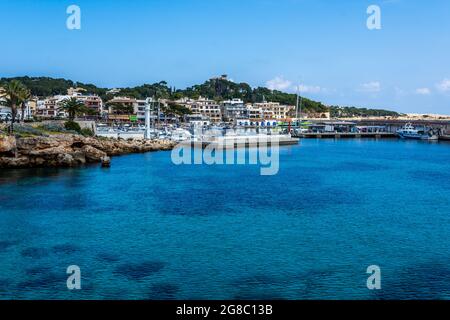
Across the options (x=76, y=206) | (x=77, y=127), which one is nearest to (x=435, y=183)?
(x=76, y=206)

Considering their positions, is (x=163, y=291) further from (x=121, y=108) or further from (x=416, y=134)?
(x=416, y=134)

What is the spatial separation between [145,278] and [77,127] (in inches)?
1997

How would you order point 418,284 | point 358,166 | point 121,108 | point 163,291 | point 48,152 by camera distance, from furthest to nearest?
point 121,108 → point 358,166 → point 48,152 → point 418,284 → point 163,291

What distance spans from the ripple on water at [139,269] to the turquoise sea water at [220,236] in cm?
8

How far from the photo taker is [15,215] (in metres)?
25.0

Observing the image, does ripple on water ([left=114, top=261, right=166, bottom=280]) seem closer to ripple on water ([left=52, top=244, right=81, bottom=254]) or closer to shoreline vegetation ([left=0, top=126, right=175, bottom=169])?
ripple on water ([left=52, top=244, right=81, bottom=254])

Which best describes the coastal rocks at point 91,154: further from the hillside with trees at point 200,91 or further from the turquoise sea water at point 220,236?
the hillside with trees at point 200,91

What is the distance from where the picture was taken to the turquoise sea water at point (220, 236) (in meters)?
15.7

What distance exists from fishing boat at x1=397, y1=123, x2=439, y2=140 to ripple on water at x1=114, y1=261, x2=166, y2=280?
94037 millimetres

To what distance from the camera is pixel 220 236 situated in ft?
71.5

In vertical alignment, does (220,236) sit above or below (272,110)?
below

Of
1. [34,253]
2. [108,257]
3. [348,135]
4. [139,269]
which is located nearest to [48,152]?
[34,253]

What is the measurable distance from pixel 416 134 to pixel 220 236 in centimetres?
9406

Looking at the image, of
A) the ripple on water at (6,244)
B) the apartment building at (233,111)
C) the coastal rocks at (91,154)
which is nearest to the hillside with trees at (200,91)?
the apartment building at (233,111)
